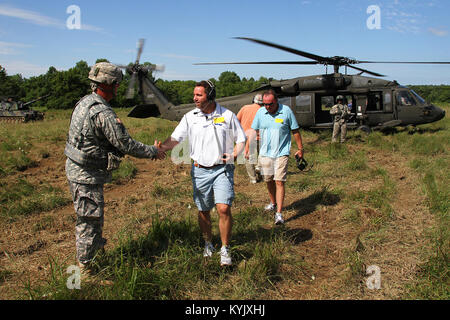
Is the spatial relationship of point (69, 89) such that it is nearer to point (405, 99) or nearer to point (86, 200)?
point (405, 99)

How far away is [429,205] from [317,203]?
1.71m

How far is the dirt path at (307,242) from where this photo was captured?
10.7 feet

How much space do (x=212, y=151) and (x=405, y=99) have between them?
12025mm

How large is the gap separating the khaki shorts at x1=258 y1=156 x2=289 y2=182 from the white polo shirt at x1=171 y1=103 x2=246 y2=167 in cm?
153

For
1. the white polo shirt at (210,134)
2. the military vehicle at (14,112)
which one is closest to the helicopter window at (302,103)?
the white polo shirt at (210,134)

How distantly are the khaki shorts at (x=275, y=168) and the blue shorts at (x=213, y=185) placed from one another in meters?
1.54

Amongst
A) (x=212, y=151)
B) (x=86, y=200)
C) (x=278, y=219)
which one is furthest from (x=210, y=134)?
(x=278, y=219)

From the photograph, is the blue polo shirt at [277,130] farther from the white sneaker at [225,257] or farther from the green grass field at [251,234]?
the white sneaker at [225,257]

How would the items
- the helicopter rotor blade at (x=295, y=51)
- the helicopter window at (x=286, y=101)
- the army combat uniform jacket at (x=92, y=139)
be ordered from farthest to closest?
the helicopter window at (x=286, y=101), the helicopter rotor blade at (x=295, y=51), the army combat uniform jacket at (x=92, y=139)

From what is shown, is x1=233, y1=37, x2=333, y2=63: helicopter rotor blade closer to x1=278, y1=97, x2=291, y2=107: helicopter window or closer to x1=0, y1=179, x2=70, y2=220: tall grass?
x1=278, y1=97, x2=291, y2=107: helicopter window

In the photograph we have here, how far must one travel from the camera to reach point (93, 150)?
310 cm

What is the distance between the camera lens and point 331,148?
988 cm
